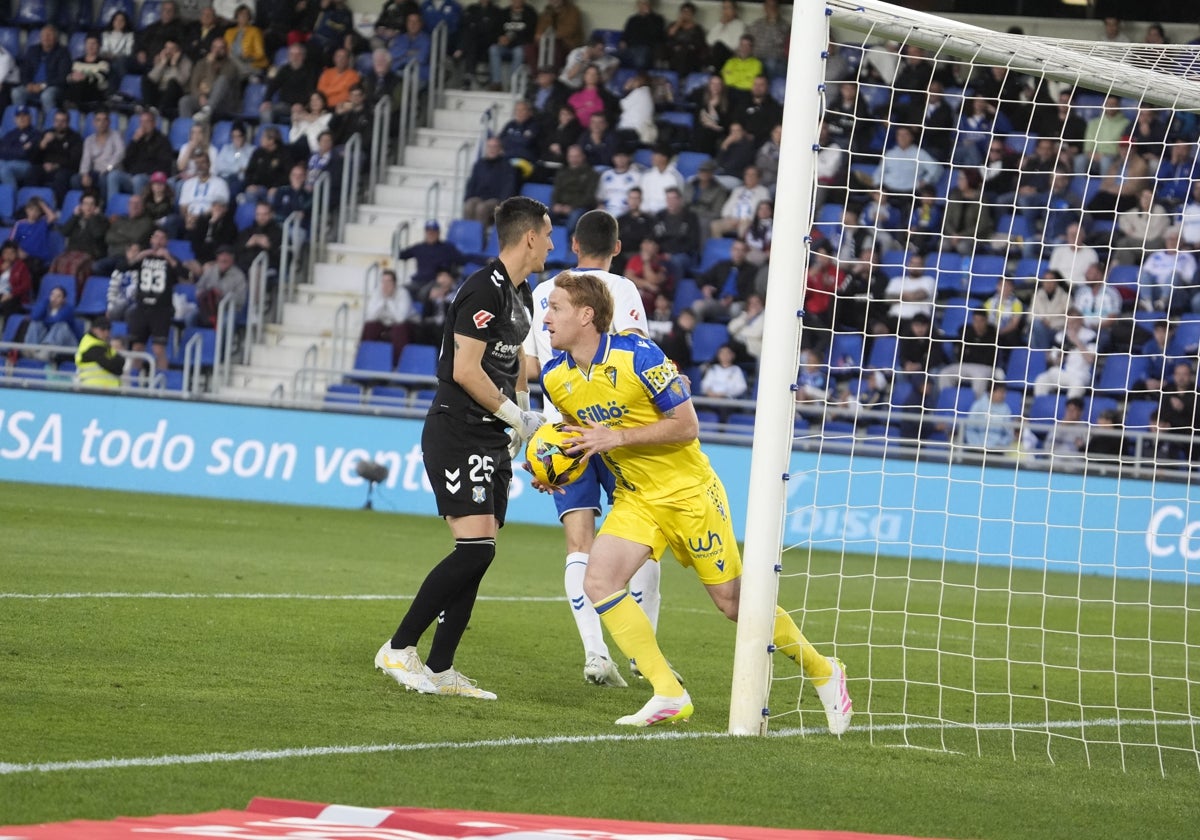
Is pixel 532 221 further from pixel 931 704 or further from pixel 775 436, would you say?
pixel 931 704

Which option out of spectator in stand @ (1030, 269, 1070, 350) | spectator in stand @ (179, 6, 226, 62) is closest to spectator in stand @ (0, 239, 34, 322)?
spectator in stand @ (179, 6, 226, 62)

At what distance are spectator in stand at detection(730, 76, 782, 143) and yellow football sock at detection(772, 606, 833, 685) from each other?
51.7 feet

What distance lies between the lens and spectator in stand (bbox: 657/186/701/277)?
20375mm

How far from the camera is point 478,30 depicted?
983 inches

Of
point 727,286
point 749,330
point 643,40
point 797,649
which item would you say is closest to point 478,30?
point 643,40

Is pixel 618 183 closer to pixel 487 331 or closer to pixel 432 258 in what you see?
pixel 432 258

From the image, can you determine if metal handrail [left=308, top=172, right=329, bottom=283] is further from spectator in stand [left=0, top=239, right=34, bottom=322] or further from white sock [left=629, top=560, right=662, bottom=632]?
white sock [left=629, top=560, right=662, bottom=632]

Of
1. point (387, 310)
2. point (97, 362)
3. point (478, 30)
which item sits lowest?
point (97, 362)

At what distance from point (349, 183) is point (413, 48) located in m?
2.66

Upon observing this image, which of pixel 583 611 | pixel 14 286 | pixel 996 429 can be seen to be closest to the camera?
pixel 583 611

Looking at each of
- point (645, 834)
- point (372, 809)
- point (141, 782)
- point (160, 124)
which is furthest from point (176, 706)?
point (160, 124)

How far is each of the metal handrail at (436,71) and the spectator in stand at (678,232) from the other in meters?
5.74

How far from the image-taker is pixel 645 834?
442cm

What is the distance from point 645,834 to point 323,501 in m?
13.8
